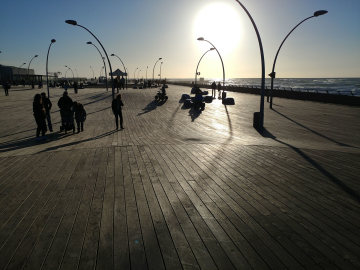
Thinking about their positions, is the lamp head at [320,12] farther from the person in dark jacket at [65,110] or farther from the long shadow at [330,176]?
the person in dark jacket at [65,110]

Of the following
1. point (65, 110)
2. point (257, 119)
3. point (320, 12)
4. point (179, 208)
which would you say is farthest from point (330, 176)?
point (320, 12)

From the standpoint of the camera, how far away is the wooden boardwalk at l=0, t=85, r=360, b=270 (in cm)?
287

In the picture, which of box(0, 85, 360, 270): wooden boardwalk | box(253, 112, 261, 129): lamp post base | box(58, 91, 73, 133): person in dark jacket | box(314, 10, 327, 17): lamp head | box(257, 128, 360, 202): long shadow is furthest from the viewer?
box(314, 10, 327, 17): lamp head

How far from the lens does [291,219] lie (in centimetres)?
369

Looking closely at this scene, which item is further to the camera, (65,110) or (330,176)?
(65,110)

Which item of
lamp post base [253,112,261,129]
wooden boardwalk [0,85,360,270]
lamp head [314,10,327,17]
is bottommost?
wooden boardwalk [0,85,360,270]

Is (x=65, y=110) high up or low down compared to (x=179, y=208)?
up

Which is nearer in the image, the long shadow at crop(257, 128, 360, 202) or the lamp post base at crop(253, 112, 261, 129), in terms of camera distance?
the long shadow at crop(257, 128, 360, 202)

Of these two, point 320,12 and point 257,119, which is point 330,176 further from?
point 320,12

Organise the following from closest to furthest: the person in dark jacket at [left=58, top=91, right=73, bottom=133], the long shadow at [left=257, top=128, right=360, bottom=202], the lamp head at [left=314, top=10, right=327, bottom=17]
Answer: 1. the long shadow at [left=257, top=128, right=360, bottom=202]
2. the person in dark jacket at [left=58, top=91, right=73, bottom=133]
3. the lamp head at [left=314, top=10, right=327, bottom=17]

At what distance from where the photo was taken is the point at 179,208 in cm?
396

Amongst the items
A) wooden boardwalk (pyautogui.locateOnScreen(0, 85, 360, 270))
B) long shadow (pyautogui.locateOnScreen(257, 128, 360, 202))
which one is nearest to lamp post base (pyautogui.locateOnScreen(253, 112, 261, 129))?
long shadow (pyautogui.locateOnScreen(257, 128, 360, 202))

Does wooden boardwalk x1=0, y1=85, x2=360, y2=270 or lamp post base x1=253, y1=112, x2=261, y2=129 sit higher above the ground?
lamp post base x1=253, y1=112, x2=261, y2=129

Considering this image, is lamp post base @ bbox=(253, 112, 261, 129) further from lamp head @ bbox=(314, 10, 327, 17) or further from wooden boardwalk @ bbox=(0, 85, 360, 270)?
lamp head @ bbox=(314, 10, 327, 17)
